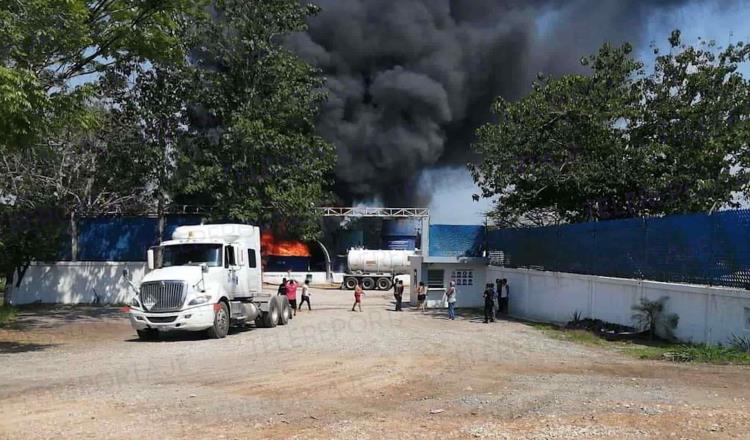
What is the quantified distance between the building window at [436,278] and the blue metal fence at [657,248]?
701 cm

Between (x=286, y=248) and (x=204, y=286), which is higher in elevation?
(x=286, y=248)

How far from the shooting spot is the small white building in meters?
32.2

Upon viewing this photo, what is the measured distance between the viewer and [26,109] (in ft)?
43.1

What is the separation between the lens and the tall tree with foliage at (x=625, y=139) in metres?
22.9

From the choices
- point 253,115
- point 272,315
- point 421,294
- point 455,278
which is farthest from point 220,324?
point 455,278

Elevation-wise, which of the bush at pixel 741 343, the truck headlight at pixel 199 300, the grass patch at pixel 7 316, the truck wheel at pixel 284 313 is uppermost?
the truck headlight at pixel 199 300

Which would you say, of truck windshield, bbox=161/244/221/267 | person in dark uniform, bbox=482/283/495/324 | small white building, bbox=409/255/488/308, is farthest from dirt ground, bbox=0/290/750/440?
small white building, bbox=409/255/488/308

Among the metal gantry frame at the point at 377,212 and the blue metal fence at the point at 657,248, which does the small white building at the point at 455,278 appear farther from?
the metal gantry frame at the point at 377,212

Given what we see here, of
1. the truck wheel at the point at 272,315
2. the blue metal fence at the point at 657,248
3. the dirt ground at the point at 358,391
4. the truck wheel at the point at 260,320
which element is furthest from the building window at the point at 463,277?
the dirt ground at the point at 358,391

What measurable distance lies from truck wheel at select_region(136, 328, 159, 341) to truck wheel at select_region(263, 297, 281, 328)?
358cm

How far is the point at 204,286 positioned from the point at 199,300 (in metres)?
0.41

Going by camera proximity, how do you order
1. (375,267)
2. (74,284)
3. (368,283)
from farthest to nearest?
1. (368,283)
2. (375,267)
3. (74,284)

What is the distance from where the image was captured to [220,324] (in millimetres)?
17875

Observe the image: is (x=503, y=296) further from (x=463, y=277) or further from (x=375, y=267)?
(x=375, y=267)
